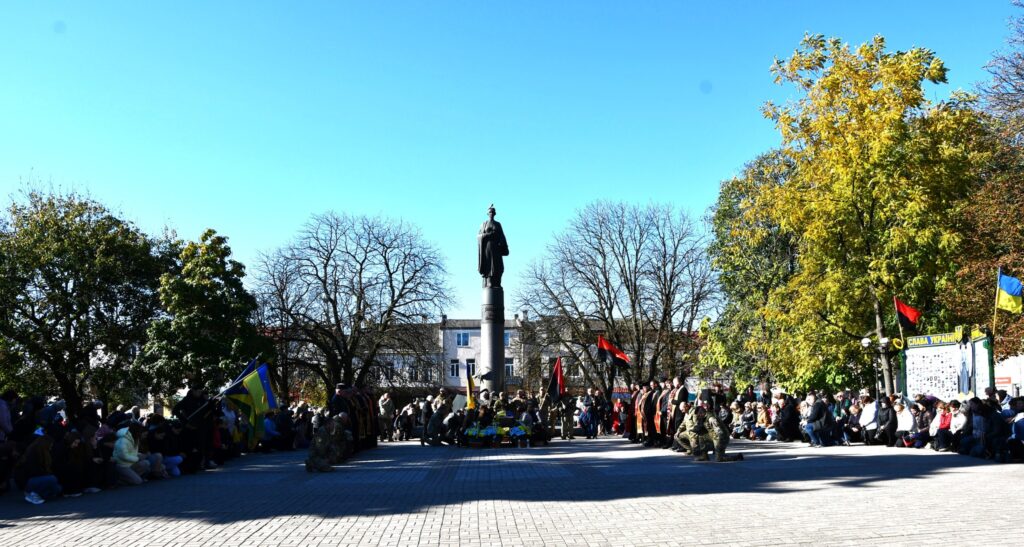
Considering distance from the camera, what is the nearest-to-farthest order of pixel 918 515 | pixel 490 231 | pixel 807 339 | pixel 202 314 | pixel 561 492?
pixel 918 515, pixel 561 492, pixel 807 339, pixel 490 231, pixel 202 314

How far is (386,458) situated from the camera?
20922 millimetres

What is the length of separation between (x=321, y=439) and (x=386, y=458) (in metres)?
3.84

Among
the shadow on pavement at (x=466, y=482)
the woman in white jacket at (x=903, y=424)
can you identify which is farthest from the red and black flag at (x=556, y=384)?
the woman in white jacket at (x=903, y=424)

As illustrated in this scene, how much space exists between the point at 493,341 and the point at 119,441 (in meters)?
16.1

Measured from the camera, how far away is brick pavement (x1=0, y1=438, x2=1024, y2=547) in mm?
8883

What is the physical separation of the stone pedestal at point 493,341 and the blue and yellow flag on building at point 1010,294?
14.7 m

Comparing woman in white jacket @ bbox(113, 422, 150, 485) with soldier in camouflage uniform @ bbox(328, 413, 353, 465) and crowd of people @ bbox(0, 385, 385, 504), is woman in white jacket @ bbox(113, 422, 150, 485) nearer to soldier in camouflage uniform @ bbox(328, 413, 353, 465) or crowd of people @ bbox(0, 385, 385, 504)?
crowd of people @ bbox(0, 385, 385, 504)

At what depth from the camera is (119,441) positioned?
49.5 feet

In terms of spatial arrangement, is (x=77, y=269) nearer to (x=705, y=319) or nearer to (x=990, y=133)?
(x=705, y=319)

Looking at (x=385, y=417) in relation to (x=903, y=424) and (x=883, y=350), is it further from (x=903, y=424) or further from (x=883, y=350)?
(x=903, y=424)

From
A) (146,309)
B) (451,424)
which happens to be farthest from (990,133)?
(146,309)

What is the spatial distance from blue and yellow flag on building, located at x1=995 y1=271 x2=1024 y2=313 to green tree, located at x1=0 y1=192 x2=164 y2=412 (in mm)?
32534

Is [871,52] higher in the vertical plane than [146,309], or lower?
higher

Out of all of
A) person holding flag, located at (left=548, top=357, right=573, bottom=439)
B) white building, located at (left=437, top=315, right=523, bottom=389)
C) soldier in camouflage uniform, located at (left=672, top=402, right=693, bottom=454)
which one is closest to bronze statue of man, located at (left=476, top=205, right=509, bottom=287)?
person holding flag, located at (left=548, top=357, right=573, bottom=439)
